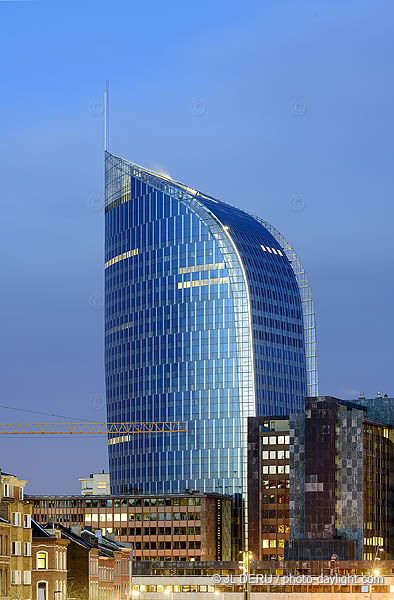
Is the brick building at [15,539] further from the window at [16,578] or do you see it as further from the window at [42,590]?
the window at [42,590]

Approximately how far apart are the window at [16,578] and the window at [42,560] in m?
14.2

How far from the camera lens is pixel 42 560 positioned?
17900 cm

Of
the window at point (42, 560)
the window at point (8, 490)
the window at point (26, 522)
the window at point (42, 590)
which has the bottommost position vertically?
the window at point (42, 590)

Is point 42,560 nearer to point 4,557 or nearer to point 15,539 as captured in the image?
point 15,539

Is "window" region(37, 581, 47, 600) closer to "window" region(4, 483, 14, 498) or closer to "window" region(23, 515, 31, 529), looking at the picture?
"window" region(23, 515, 31, 529)

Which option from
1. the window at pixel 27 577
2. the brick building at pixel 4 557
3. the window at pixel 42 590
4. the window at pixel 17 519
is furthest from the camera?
the window at pixel 42 590

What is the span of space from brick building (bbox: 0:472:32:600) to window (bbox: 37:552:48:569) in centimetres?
866

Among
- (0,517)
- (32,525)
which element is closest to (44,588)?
(32,525)

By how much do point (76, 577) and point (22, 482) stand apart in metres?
34.0

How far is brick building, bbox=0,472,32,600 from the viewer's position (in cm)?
15825

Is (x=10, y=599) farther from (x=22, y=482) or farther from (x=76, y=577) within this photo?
(x=76, y=577)

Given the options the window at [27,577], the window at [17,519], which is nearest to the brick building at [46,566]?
the window at [27,577]

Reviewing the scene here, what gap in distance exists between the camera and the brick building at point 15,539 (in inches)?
6230

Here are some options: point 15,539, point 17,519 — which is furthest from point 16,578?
point 17,519
